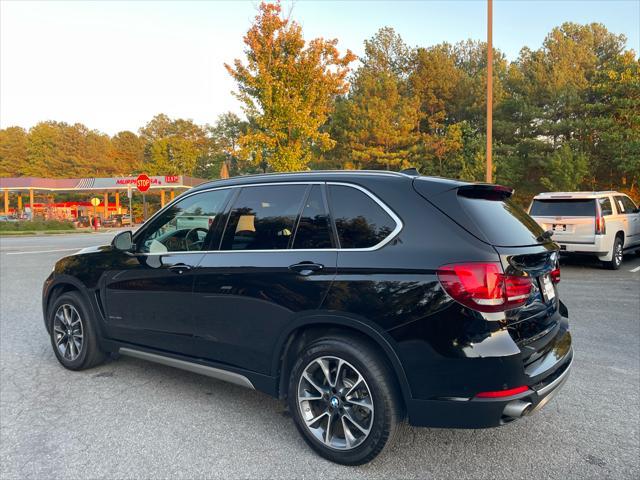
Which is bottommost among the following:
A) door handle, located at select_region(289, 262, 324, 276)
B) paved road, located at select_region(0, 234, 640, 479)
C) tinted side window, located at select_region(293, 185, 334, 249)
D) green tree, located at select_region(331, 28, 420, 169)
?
paved road, located at select_region(0, 234, 640, 479)

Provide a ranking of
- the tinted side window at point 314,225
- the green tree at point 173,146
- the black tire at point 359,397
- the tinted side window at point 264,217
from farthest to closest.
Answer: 1. the green tree at point 173,146
2. the tinted side window at point 264,217
3. the tinted side window at point 314,225
4. the black tire at point 359,397

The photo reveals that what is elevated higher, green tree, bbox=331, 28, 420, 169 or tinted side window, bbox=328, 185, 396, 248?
green tree, bbox=331, 28, 420, 169

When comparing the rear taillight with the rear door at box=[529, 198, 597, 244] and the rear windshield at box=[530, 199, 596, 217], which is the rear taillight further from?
the rear windshield at box=[530, 199, 596, 217]

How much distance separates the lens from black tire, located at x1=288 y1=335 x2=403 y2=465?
261 centimetres

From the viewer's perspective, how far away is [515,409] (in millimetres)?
2414

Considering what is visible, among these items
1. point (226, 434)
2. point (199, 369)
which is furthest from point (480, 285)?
point (199, 369)

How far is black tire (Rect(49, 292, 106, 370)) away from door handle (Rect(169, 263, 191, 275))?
1.27m

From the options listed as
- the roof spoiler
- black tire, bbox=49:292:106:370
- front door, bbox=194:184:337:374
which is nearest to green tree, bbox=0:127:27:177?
black tire, bbox=49:292:106:370

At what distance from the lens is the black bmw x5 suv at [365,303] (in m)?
2.44

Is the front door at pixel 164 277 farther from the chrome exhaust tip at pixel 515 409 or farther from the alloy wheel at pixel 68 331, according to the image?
the chrome exhaust tip at pixel 515 409

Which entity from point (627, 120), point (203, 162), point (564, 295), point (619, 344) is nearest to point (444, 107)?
point (627, 120)

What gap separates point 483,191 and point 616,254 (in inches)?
398

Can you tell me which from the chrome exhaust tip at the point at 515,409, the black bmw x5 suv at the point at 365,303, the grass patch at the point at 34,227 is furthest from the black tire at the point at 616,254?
the grass patch at the point at 34,227

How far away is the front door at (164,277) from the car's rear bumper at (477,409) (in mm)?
1854
